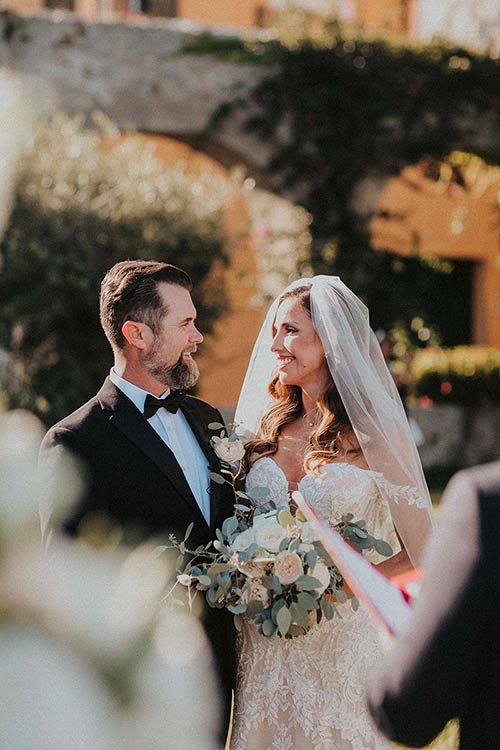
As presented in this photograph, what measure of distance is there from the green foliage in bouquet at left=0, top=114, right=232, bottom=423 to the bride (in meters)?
5.24

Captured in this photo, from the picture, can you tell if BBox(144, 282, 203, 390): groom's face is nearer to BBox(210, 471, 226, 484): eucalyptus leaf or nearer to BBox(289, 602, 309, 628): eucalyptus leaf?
BBox(210, 471, 226, 484): eucalyptus leaf

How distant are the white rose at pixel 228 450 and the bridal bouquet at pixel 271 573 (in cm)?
25

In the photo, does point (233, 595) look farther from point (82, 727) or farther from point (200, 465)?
point (82, 727)

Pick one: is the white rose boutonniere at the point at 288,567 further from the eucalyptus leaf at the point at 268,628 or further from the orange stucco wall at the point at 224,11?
the orange stucco wall at the point at 224,11

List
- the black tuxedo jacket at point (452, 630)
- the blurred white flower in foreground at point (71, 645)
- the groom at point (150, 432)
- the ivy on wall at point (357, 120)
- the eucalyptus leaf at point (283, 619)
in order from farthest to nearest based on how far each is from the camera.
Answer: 1. the ivy on wall at point (357, 120)
2. the groom at point (150, 432)
3. the eucalyptus leaf at point (283, 619)
4. the black tuxedo jacket at point (452, 630)
5. the blurred white flower in foreground at point (71, 645)

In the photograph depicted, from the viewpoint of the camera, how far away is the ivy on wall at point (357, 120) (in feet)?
33.1

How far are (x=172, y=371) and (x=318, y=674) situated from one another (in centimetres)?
98

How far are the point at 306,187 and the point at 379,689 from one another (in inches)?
372

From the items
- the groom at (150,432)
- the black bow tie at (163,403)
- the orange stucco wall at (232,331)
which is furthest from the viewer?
the orange stucco wall at (232,331)

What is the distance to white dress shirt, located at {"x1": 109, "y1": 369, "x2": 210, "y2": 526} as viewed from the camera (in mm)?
2766

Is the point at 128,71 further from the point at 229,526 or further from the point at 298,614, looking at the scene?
the point at 298,614

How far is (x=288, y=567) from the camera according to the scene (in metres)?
2.40

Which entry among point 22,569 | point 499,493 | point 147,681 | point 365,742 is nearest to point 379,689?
point 499,493

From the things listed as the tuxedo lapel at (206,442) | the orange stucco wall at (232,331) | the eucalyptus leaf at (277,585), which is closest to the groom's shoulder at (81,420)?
the tuxedo lapel at (206,442)
